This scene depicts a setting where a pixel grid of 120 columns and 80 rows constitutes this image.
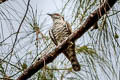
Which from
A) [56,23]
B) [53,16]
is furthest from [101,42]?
[53,16]

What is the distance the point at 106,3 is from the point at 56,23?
4.39ft

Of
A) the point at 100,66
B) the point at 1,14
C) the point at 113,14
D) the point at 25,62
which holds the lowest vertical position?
the point at 100,66

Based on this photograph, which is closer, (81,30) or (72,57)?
(81,30)

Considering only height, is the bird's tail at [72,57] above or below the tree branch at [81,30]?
below

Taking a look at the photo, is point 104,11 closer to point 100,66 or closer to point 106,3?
point 106,3

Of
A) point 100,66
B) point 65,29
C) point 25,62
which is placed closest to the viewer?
point 100,66

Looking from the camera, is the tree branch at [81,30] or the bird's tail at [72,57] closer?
the tree branch at [81,30]

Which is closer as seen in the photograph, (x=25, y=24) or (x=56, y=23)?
(x=25, y=24)

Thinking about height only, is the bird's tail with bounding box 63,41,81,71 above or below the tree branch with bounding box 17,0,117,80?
below

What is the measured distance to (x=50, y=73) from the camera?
105cm

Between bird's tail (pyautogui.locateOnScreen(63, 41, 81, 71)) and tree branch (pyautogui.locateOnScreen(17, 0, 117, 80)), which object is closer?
tree branch (pyautogui.locateOnScreen(17, 0, 117, 80))

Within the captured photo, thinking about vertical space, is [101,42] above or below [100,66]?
above

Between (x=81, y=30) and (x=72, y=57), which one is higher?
(x=81, y=30)

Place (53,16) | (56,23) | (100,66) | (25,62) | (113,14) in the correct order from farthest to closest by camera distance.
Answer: (53,16), (56,23), (25,62), (100,66), (113,14)
